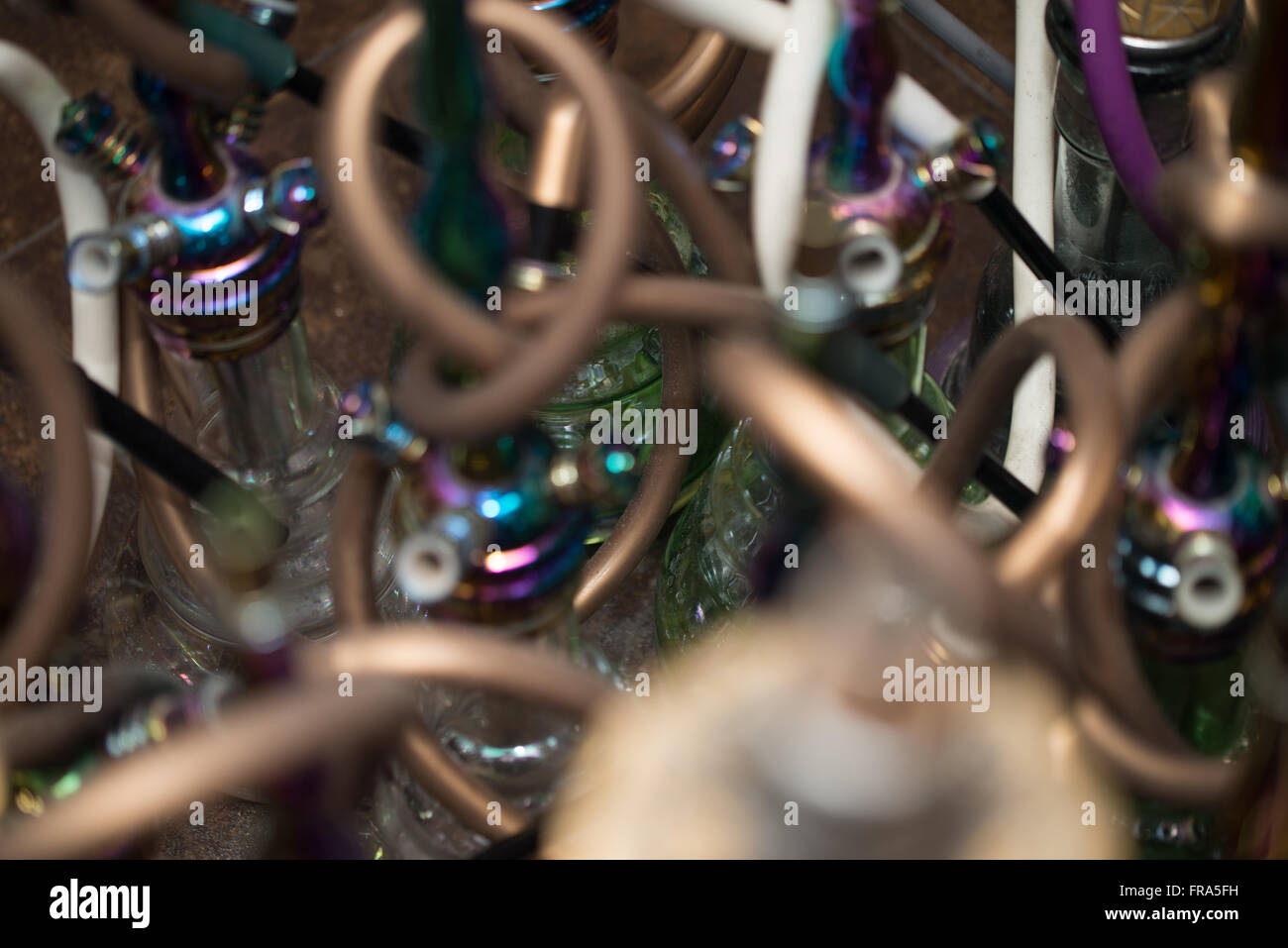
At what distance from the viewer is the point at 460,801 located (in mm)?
395

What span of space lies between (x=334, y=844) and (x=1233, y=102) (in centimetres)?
26

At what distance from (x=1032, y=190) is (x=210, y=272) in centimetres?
29

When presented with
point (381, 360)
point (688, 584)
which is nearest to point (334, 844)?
point (688, 584)

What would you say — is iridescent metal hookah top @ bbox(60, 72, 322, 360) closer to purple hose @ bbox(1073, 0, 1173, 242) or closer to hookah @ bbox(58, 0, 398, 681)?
hookah @ bbox(58, 0, 398, 681)

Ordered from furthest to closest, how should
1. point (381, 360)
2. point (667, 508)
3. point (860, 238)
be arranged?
1. point (381, 360)
2. point (667, 508)
3. point (860, 238)

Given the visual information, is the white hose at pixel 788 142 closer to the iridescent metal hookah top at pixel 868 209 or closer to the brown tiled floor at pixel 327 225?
the iridescent metal hookah top at pixel 868 209

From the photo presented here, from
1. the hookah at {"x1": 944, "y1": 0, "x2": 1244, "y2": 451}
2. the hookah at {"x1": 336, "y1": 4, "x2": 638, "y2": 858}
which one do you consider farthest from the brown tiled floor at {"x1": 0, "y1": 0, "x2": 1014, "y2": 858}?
the hookah at {"x1": 336, "y1": 4, "x2": 638, "y2": 858}


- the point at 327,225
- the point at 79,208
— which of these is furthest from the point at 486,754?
the point at 327,225

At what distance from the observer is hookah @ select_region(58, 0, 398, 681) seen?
399mm

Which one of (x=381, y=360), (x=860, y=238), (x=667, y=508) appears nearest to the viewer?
(x=860, y=238)

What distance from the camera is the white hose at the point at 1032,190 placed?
0.51m

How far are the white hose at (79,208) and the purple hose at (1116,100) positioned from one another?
0.99ft

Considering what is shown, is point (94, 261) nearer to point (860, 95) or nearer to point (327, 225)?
point (860, 95)

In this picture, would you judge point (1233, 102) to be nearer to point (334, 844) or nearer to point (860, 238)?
point (860, 238)
